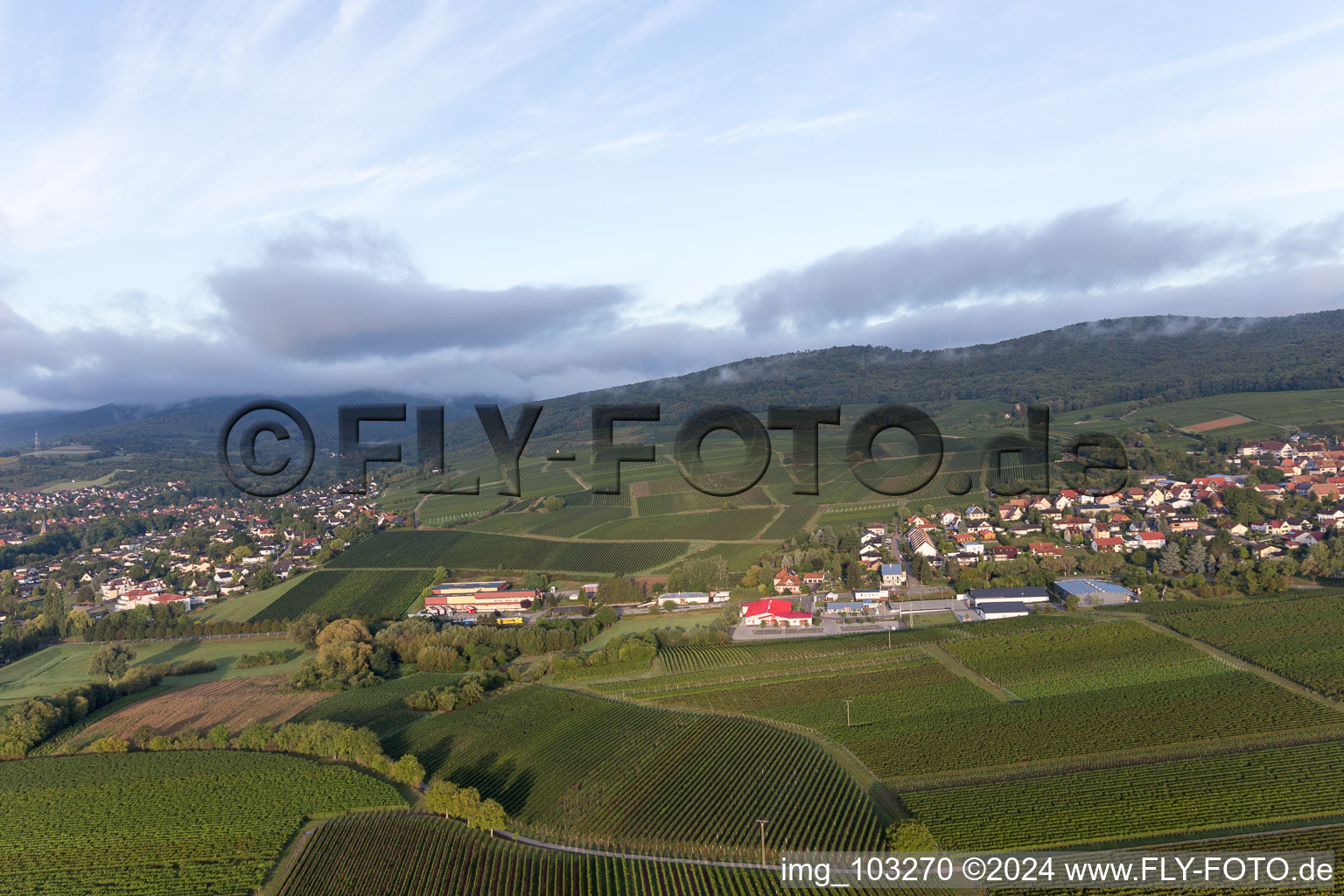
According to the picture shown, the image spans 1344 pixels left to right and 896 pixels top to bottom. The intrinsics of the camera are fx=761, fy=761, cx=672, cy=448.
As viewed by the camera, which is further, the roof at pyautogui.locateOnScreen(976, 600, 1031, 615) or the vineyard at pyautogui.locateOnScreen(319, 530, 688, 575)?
the vineyard at pyautogui.locateOnScreen(319, 530, 688, 575)

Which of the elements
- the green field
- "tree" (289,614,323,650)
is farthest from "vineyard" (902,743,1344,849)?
"tree" (289,614,323,650)

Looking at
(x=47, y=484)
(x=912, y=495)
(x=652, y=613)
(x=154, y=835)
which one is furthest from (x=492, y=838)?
(x=47, y=484)

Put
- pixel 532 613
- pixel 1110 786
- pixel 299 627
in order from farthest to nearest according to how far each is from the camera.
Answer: pixel 532 613
pixel 299 627
pixel 1110 786

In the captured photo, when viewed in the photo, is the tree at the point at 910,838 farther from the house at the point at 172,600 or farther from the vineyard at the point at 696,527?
the house at the point at 172,600

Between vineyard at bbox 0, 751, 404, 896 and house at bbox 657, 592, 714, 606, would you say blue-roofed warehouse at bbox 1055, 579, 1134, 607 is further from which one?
vineyard at bbox 0, 751, 404, 896

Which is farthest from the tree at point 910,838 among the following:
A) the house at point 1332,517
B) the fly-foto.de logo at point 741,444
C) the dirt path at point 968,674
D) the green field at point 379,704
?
the house at point 1332,517

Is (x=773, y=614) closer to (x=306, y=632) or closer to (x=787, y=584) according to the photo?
(x=787, y=584)

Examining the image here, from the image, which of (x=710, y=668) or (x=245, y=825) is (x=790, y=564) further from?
(x=245, y=825)

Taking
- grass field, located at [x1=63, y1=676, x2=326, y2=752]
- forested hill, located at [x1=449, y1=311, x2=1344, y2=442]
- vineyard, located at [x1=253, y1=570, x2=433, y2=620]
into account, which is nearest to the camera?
grass field, located at [x1=63, y1=676, x2=326, y2=752]
